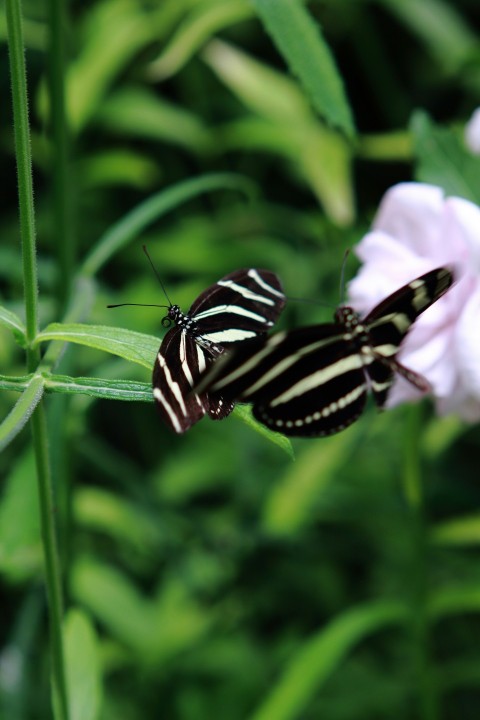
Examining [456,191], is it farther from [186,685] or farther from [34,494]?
[186,685]

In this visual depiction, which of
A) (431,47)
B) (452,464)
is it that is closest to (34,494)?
(452,464)

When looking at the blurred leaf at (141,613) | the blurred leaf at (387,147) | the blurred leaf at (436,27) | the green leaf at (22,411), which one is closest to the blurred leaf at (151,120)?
the blurred leaf at (387,147)

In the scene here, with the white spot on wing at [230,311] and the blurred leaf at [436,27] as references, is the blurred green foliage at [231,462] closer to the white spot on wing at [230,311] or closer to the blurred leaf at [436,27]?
the blurred leaf at [436,27]

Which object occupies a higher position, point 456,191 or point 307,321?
point 307,321

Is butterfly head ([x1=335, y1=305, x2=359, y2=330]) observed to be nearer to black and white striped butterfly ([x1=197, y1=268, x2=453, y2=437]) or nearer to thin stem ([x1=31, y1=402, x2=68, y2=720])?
black and white striped butterfly ([x1=197, y1=268, x2=453, y2=437])

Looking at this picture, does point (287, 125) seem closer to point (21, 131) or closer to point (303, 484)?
point (303, 484)

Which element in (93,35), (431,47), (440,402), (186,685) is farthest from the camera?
(431,47)

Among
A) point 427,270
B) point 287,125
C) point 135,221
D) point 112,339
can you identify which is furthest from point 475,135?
point 287,125

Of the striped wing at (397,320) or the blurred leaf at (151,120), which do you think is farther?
the blurred leaf at (151,120)
